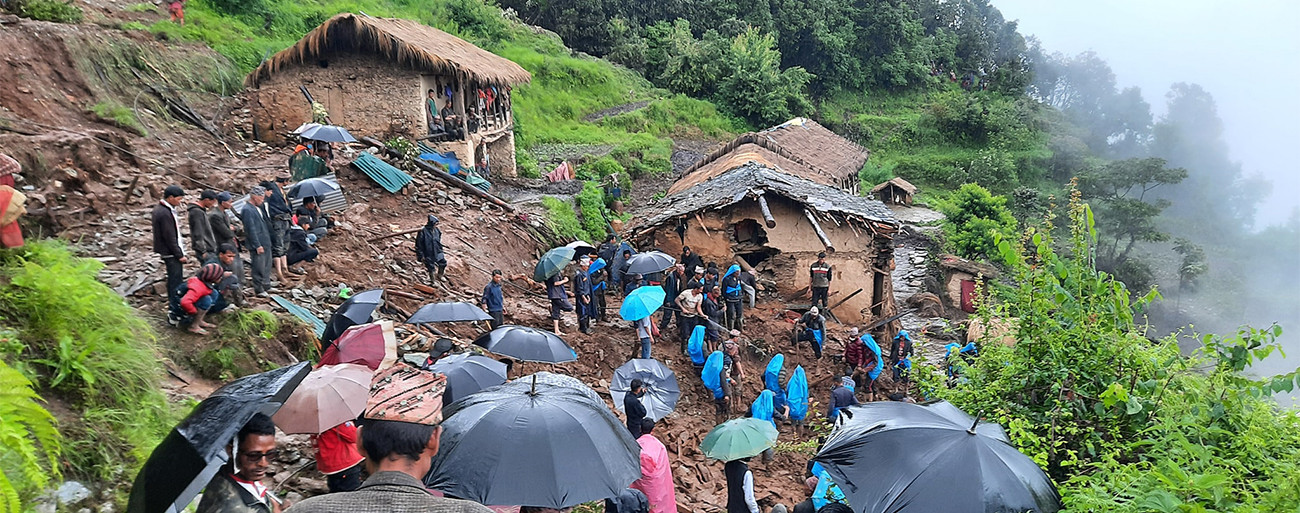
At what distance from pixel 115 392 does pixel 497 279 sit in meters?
5.44

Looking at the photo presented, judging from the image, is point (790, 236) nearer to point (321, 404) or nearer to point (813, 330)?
point (813, 330)

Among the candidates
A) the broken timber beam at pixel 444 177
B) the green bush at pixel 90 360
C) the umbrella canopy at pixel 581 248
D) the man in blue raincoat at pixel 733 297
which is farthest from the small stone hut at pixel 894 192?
the green bush at pixel 90 360

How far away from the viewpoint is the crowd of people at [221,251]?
7.26 m

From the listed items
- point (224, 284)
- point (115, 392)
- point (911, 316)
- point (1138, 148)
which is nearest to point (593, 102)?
point (911, 316)

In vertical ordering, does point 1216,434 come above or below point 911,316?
above

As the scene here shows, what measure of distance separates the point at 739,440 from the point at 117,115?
12826 millimetres

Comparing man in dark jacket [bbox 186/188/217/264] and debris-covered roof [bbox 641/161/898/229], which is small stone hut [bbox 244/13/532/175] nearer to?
debris-covered roof [bbox 641/161/898/229]

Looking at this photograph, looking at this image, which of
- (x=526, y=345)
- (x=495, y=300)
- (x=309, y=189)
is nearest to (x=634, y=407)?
(x=526, y=345)

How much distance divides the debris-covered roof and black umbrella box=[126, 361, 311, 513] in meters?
12.5

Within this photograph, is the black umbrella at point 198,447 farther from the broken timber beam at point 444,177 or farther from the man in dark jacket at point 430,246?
the broken timber beam at point 444,177

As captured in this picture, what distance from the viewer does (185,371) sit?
22.5 feet

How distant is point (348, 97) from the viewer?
17656 millimetres

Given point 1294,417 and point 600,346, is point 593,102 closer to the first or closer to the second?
point 600,346

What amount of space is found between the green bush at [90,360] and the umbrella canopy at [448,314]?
2.66 metres
